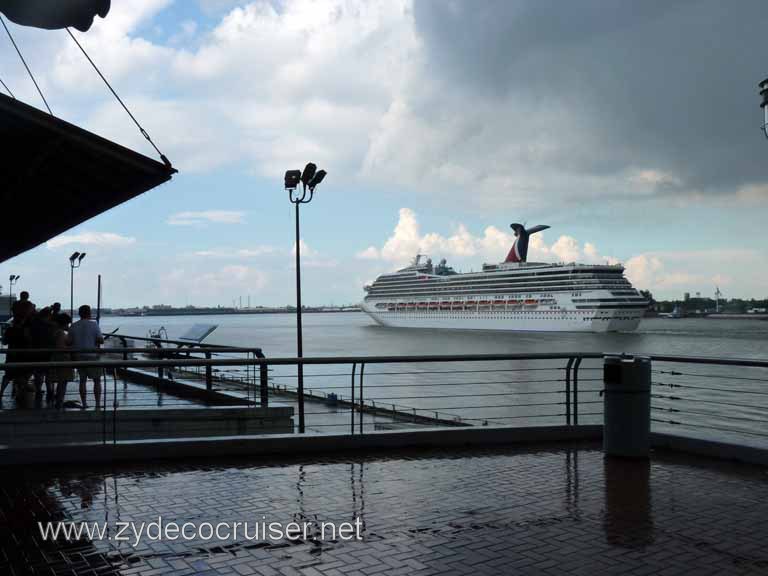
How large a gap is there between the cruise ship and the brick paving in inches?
3039

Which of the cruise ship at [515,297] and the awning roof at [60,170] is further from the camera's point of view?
the cruise ship at [515,297]

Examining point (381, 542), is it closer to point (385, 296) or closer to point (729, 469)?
point (729, 469)

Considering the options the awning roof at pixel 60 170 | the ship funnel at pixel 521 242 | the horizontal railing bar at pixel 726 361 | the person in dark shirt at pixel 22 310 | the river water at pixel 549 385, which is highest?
the ship funnel at pixel 521 242

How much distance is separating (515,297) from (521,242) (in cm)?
2051

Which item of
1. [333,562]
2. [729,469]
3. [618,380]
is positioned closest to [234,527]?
[333,562]

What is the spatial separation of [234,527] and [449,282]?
9193 cm

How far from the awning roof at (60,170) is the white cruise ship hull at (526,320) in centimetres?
7692

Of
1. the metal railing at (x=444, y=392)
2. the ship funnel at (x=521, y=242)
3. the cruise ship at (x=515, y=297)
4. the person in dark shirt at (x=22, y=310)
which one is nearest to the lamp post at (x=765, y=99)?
the metal railing at (x=444, y=392)

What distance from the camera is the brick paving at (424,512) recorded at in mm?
3615

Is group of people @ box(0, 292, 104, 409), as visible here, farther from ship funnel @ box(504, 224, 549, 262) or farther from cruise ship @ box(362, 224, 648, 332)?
ship funnel @ box(504, 224, 549, 262)

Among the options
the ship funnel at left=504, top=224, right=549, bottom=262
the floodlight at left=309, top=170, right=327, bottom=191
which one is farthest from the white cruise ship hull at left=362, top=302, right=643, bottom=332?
the floodlight at left=309, top=170, right=327, bottom=191

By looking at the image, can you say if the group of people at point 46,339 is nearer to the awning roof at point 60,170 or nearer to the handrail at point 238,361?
Result: the awning roof at point 60,170

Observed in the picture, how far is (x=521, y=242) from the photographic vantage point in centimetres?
10538

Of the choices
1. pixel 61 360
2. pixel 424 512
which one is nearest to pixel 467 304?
pixel 61 360
